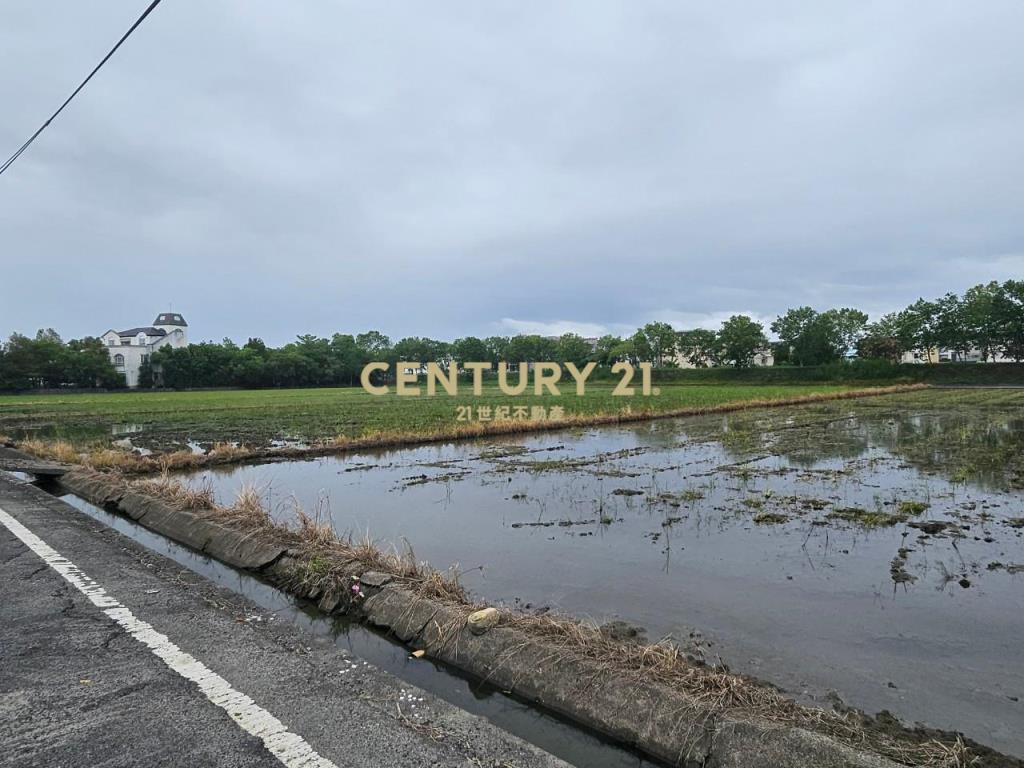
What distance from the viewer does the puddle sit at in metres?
2.65

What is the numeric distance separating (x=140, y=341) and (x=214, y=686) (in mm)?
99321

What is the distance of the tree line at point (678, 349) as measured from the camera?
201 ft

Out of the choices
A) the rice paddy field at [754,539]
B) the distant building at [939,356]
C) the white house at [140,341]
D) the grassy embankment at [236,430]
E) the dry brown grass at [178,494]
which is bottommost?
the rice paddy field at [754,539]

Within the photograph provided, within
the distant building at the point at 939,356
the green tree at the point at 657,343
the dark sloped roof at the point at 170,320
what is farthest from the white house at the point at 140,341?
the distant building at the point at 939,356

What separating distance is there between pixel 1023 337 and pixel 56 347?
10565 centimetres

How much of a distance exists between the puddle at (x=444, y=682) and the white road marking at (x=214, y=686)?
0.79 meters

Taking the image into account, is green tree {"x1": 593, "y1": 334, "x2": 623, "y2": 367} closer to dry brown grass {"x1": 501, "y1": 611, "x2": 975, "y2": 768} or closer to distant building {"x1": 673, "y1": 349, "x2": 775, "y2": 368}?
distant building {"x1": 673, "y1": 349, "x2": 775, "y2": 368}

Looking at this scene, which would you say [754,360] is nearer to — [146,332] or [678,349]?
[678,349]

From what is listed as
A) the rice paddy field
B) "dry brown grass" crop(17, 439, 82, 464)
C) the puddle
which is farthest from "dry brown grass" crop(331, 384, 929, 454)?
the puddle

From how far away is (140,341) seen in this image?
85375mm

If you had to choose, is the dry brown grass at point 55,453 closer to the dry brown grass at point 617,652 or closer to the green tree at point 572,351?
the dry brown grass at point 617,652

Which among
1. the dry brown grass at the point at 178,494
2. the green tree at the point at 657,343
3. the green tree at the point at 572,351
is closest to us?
the dry brown grass at the point at 178,494

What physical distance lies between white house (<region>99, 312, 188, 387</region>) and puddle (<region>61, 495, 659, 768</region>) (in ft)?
268

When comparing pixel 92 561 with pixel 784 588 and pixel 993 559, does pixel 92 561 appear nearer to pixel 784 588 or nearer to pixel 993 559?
pixel 784 588
